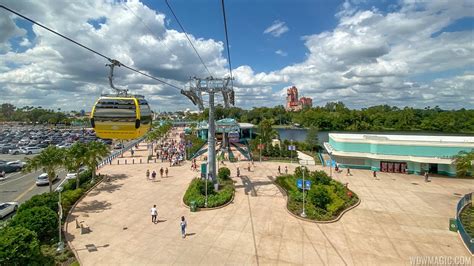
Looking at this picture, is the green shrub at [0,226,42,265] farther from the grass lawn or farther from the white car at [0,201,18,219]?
the grass lawn

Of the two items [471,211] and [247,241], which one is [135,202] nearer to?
[247,241]

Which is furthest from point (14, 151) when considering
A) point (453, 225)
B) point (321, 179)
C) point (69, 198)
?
point (453, 225)

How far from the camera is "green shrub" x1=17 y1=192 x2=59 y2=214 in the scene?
56.3 ft

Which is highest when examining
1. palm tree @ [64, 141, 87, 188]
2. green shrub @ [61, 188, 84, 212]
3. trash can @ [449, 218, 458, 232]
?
palm tree @ [64, 141, 87, 188]

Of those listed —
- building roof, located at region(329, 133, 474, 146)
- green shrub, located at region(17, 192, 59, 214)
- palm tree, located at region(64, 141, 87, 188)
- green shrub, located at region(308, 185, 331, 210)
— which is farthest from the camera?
A: building roof, located at region(329, 133, 474, 146)

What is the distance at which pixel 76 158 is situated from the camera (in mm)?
26938

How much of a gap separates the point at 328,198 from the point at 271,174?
41.7ft

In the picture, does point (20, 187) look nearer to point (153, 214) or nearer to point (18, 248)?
point (153, 214)

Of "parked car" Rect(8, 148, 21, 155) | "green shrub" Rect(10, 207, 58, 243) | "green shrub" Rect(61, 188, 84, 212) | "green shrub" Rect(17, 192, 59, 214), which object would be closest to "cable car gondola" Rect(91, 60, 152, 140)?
"green shrub" Rect(10, 207, 58, 243)

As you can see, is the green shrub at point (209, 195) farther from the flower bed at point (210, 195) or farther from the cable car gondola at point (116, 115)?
the cable car gondola at point (116, 115)

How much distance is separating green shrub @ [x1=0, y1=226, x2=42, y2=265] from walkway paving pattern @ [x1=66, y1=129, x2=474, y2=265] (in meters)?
2.87

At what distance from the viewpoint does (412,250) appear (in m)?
15.0

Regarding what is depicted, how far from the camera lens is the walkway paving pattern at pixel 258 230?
14352 millimetres

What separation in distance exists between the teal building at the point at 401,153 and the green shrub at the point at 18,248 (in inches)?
1405
